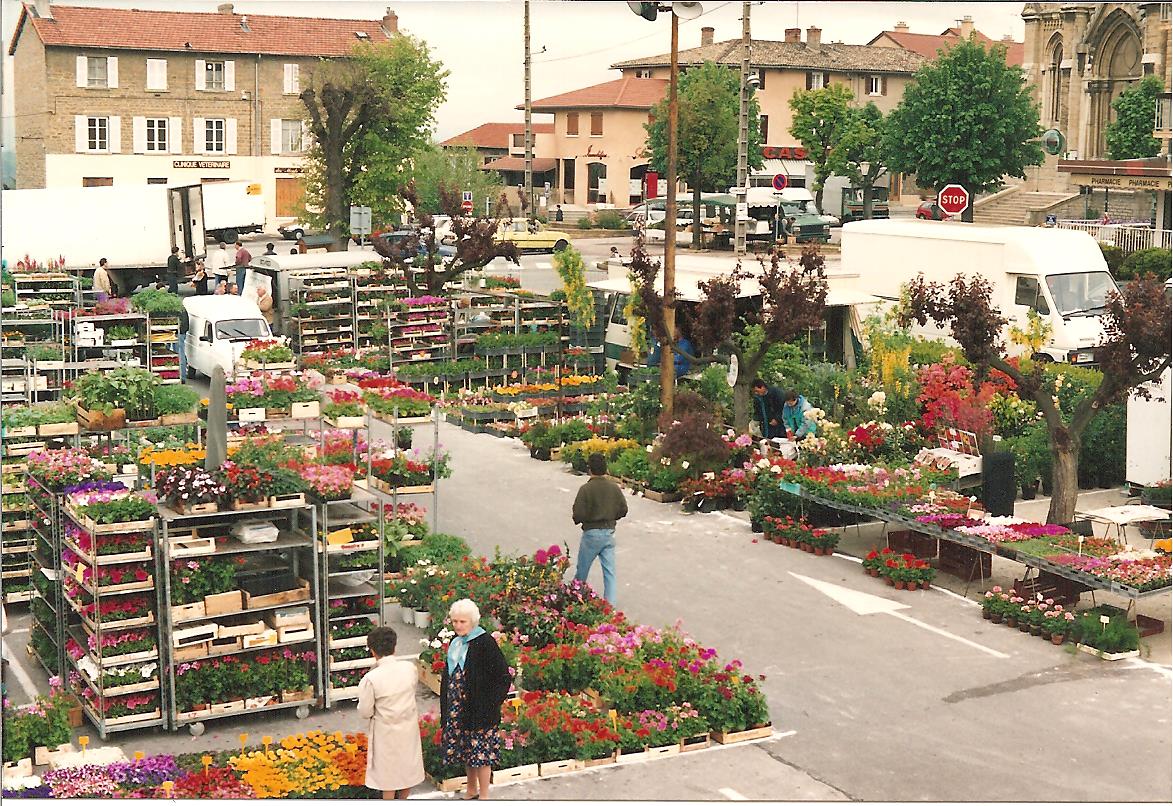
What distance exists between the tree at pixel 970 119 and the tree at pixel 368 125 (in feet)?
51.5

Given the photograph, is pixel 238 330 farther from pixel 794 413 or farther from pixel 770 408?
pixel 794 413

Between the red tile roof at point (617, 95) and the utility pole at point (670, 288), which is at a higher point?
the red tile roof at point (617, 95)

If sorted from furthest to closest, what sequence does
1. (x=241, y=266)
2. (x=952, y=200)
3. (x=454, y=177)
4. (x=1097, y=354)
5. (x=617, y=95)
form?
(x=617, y=95) → (x=454, y=177) → (x=952, y=200) → (x=241, y=266) → (x=1097, y=354)

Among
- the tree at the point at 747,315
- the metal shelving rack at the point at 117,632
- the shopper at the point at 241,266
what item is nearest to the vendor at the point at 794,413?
the tree at the point at 747,315

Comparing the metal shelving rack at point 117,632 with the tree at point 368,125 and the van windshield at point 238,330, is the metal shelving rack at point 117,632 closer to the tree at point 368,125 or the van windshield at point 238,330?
the van windshield at point 238,330

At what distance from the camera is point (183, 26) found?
61.5 metres

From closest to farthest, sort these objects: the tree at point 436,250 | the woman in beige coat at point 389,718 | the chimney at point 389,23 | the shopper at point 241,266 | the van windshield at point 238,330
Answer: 1. the woman in beige coat at point 389,718
2. the van windshield at point 238,330
3. the tree at point 436,250
4. the shopper at point 241,266
5. the chimney at point 389,23

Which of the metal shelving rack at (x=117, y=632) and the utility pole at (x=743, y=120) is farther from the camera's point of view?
the utility pole at (x=743, y=120)

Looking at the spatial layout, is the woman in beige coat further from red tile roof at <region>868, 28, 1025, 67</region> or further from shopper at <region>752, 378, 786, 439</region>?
red tile roof at <region>868, 28, 1025, 67</region>

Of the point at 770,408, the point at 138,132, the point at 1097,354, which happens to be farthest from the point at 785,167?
the point at 1097,354

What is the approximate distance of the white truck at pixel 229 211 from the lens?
42.4 meters

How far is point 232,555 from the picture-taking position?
12.4m

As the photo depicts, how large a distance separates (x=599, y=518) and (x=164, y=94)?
51.6 metres

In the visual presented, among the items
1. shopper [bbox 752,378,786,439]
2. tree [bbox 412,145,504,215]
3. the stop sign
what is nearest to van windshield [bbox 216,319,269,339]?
shopper [bbox 752,378,786,439]
